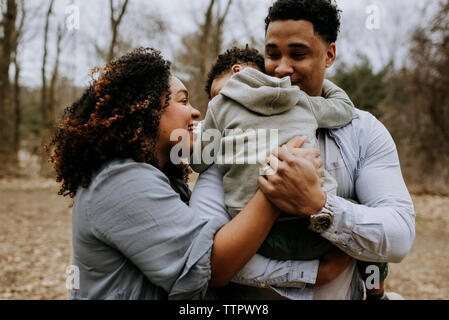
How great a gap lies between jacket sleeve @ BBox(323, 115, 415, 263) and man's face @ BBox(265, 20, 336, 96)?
53 cm

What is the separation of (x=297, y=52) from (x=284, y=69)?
11 cm

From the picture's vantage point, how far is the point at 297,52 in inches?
74.8


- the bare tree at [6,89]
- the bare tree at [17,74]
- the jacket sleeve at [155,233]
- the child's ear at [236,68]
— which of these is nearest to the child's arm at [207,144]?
the jacket sleeve at [155,233]

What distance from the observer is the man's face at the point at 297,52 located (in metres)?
1.89

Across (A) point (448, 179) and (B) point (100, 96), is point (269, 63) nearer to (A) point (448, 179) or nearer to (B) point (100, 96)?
(B) point (100, 96)

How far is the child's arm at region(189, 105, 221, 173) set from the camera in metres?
1.78

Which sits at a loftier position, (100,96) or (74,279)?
(100,96)

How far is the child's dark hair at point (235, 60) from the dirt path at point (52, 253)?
4.05 m

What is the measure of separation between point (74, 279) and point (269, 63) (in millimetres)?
1446

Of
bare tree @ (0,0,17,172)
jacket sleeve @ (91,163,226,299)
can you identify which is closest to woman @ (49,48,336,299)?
jacket sleeve @ (91,163,226,299)

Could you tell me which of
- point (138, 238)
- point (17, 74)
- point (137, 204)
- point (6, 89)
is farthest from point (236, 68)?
point (17, 74)
